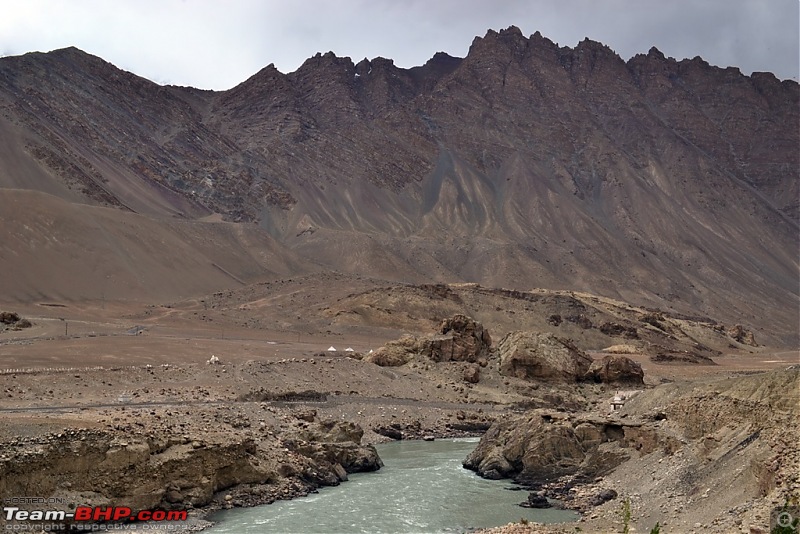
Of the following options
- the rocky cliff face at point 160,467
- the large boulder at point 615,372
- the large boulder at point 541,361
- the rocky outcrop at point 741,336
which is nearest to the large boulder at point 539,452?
the rocky cliff face at point 160,467

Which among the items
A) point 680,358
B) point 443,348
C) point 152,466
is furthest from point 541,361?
point 152,466

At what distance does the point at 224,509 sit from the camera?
26.8 metres

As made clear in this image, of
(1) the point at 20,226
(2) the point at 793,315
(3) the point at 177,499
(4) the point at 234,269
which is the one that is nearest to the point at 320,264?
(4) the point at 234,269

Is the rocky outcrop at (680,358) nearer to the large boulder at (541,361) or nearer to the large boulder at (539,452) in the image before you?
the large boulder at (541,361)

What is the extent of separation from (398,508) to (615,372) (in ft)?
119

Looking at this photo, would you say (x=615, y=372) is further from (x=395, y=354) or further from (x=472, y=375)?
(x=395, y=354)

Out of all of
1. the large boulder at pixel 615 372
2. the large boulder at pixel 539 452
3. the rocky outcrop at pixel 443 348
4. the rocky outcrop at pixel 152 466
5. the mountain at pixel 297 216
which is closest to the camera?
the rocky outcrop at pixel 152 466

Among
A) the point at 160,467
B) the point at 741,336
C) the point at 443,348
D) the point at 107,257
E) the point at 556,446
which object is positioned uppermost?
the point at 107,257

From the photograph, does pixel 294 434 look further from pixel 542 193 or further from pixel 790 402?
pixel 542 193

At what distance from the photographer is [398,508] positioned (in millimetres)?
28203

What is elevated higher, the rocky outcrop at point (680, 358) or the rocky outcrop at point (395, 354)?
the rocky outcrop at point (395, 354)

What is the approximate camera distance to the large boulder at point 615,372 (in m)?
60.4

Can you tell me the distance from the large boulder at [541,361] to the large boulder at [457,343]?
2406 mm

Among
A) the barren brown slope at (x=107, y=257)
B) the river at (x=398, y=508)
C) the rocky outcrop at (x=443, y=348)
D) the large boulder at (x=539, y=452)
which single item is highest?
the barren brown slope at (x=107, y=257)
